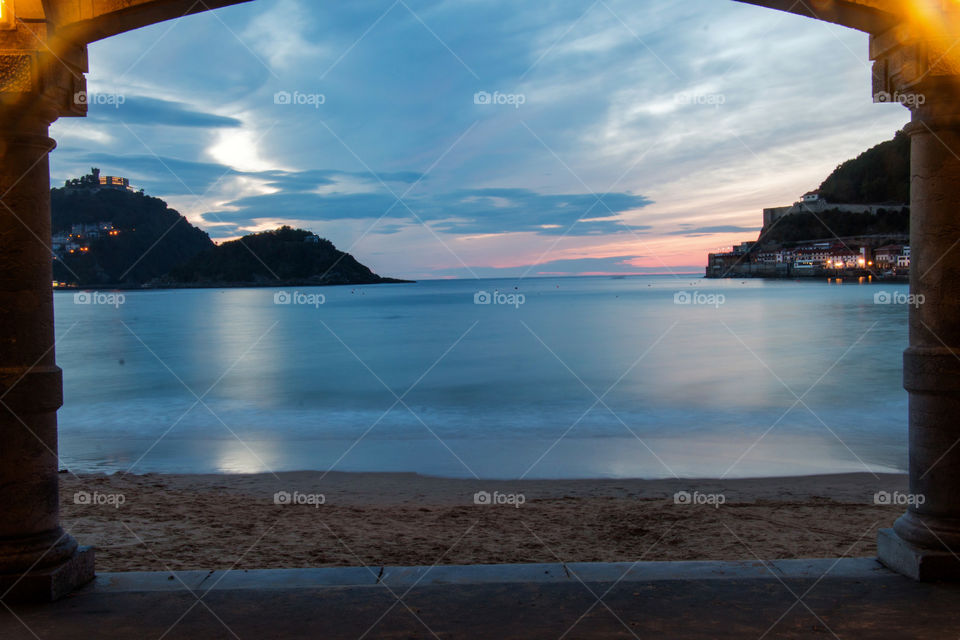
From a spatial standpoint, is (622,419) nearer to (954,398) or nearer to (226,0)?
(954,398)

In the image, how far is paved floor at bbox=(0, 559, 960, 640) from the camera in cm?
326

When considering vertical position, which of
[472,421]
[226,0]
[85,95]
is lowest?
[472,421]

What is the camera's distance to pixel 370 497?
8.23m

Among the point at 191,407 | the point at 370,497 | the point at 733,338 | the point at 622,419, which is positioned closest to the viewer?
the point at 370,497

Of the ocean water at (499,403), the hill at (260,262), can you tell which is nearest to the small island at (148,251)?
the hill at (260,262)

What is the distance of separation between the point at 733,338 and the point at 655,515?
2813 centimetres

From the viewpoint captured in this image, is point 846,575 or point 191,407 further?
point 191,407

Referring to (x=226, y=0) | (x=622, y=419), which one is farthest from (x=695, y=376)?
(x=226, y=0)

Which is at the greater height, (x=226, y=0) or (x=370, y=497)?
(x=226, y=0)
